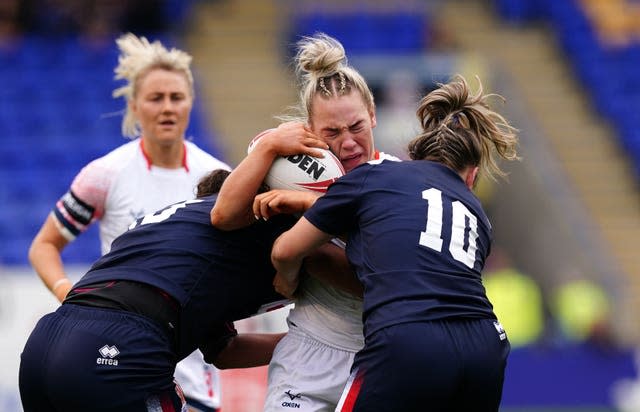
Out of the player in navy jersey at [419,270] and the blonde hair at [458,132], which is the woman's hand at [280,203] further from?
the blonde hair at [458,132]

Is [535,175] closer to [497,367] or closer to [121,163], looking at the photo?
[121,163]

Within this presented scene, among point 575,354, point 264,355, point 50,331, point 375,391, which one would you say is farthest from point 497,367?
point 575,354

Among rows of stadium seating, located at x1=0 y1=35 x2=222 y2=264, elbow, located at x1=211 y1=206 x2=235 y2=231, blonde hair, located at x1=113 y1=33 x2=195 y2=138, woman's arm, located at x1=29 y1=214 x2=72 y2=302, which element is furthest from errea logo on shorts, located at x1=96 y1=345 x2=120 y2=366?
rows of stadium seating, located at x1=0 y1=35 x2=222 y2=264

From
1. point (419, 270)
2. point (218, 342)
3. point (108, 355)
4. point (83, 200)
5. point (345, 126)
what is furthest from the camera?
point (83, 200)

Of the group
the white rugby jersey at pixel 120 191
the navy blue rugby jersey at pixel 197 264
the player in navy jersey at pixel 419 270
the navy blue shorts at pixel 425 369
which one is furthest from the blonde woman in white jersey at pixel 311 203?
the white rugby jersey at pixel 120 191

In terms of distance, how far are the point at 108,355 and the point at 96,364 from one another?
0.17 feet

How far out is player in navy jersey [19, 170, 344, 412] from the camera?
168 inches

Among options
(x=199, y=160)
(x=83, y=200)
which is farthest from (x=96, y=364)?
(x=199, y=160)

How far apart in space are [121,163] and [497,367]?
8.38 ft

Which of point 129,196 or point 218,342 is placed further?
point 129,196

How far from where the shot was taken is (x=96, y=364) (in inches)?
167

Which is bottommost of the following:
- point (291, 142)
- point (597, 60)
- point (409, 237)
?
point (597, 60)

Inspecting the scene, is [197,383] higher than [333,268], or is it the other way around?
[333,268]

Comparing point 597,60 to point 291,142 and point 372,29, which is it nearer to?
point 372,29
